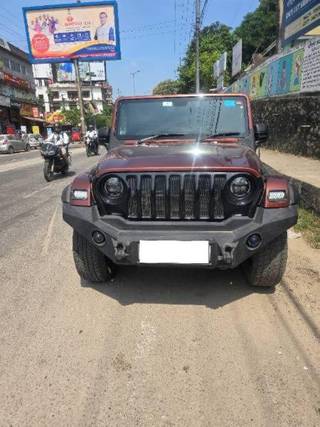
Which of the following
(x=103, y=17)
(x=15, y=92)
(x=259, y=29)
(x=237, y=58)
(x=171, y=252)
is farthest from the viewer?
(x=259, y=29)

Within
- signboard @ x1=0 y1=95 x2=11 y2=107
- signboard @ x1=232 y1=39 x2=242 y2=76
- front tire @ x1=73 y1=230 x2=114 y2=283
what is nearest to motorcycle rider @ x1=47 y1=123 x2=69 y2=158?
front tire @ x1=73 y1=230 x2=114 y2=283

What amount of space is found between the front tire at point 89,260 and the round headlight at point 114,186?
2.00ft

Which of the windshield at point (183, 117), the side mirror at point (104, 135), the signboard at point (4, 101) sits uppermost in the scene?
the signboard at point (4, 101)

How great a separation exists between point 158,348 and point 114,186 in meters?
1.34

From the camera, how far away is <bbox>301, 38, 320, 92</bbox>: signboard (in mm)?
9578

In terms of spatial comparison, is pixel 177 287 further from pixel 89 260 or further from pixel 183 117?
pixel 183 117

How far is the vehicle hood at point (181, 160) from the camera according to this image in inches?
116

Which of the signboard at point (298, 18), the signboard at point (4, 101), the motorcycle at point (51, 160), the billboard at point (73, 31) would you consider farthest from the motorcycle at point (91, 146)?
the signboard at point (4, 101)

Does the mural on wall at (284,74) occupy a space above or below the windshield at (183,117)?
above

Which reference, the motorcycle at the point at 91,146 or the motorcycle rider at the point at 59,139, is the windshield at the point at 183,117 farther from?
the motorcycle at the point at 91,146

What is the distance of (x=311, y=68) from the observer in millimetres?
10000

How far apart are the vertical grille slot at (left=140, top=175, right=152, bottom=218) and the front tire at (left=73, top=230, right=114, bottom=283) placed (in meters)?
0.70

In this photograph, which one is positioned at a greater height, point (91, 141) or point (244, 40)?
point (244, 40)

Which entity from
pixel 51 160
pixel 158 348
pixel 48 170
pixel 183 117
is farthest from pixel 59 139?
pixel 158 348
